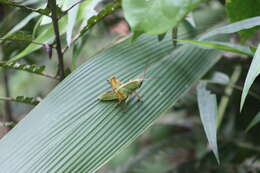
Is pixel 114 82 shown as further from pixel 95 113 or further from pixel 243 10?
pixel 243 10

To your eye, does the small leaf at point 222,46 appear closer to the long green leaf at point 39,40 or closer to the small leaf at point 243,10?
the small leaf at point 243,10

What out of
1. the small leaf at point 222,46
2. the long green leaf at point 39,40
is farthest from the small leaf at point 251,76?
the long green leaf at point 39,40

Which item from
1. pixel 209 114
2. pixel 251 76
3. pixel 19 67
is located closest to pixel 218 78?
pixel 209 114

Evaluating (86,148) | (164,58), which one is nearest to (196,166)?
(164,58)

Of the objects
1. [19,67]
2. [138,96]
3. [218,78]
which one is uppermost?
[19,67]

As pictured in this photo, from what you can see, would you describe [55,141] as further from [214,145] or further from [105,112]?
[214,145]

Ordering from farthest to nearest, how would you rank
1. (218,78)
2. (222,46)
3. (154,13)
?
(218,78) → (222,46) → (154,13)
